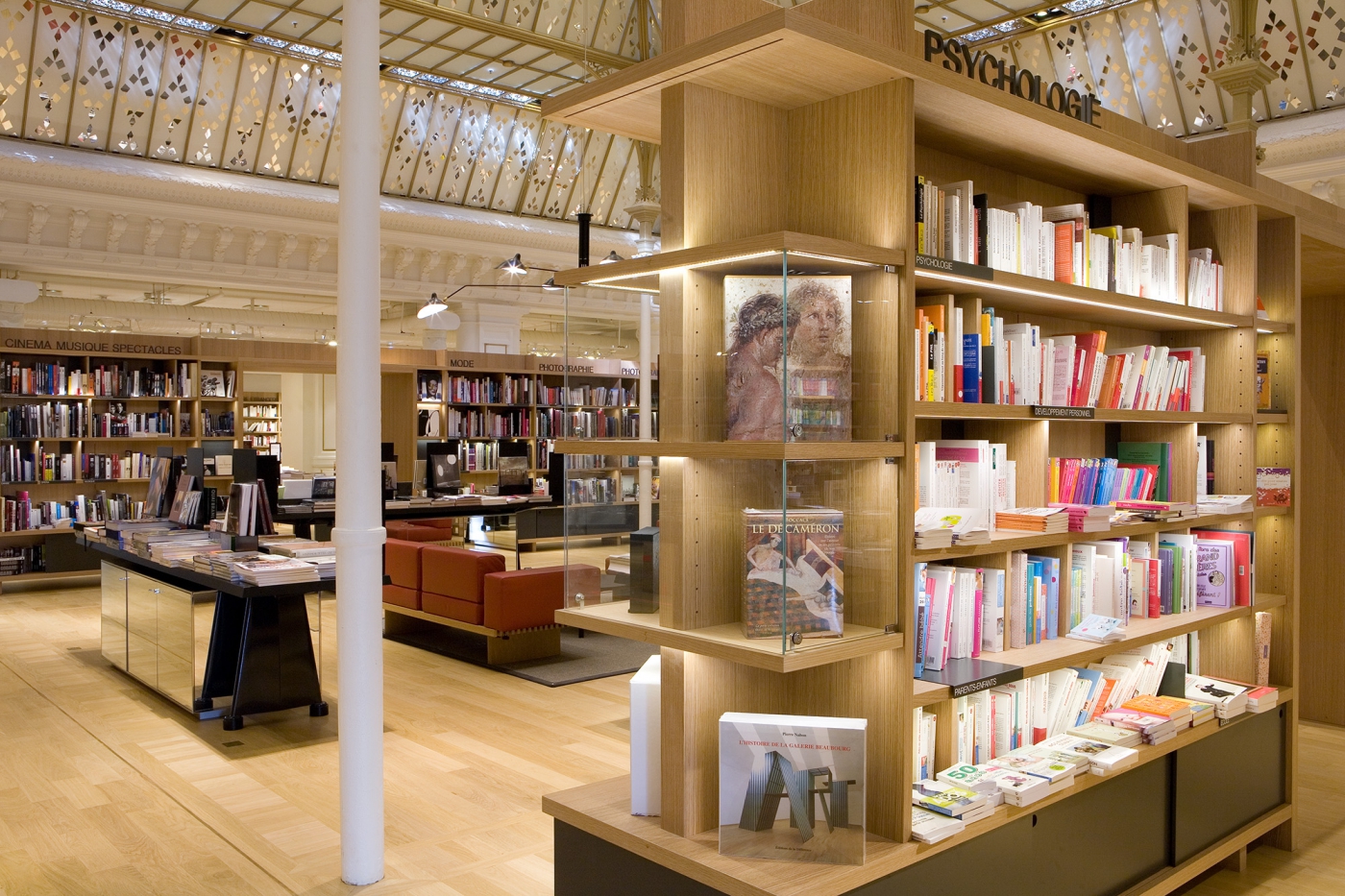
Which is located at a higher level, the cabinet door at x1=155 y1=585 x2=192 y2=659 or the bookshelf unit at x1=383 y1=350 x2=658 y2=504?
the bookshelf unit at x1=383 y1=350 x2=658 y2=504

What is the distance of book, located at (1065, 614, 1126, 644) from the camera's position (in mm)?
3494

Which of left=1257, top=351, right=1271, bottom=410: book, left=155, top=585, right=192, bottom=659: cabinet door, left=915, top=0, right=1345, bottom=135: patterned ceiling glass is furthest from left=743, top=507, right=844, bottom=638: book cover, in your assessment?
left=915, top=0, right=1345, bottom=135: patterned ceiling glass

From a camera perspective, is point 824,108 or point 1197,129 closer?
point 824,108

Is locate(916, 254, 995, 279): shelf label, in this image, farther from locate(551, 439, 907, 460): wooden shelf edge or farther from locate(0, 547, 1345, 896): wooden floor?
locate(0, 547, 1345, 896): wooden floor

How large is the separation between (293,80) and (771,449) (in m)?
10.9

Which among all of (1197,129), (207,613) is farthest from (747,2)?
(1197,129)

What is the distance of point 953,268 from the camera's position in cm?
277

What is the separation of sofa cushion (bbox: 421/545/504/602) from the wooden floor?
0.64 meters

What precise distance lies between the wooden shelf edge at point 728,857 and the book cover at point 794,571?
0.54m

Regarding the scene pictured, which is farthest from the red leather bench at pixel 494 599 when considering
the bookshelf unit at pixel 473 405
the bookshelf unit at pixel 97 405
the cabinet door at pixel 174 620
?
the bookshelf unit at pixel 473 405

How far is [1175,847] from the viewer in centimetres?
364

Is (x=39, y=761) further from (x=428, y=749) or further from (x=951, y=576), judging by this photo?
(x=951, y=576)

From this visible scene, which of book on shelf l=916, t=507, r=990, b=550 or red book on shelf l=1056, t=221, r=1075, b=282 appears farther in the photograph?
red book on shelf l=1056, t=221, r=1075, b=282

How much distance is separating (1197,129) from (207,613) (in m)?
9.34
